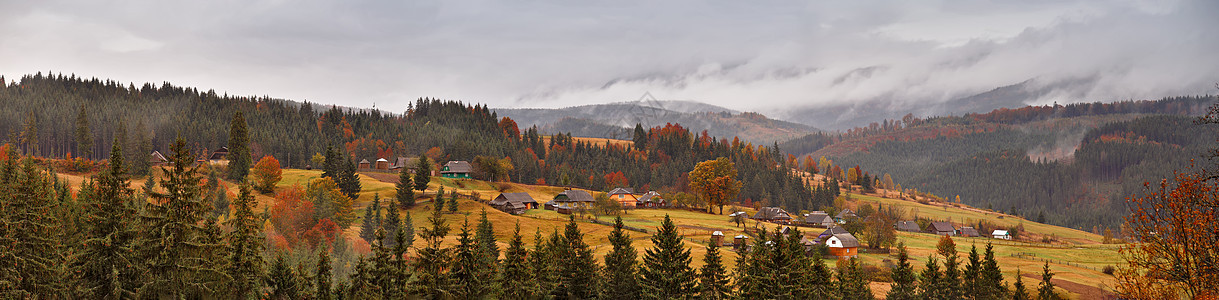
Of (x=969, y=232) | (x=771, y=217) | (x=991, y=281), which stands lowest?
(x=969, y=232)

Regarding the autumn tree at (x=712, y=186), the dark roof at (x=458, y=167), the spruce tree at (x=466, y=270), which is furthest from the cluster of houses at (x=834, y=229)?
the dark roof at (x=458, y=167)

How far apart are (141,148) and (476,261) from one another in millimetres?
106842

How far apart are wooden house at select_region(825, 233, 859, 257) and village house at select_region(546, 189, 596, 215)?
4453 cm

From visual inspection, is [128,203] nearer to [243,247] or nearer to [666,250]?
[243,247]

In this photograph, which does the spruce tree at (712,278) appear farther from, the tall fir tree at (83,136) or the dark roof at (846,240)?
the tall fir tree at (83,136)

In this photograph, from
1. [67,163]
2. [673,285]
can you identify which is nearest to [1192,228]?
[673,285]

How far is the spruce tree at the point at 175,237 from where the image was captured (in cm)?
3241

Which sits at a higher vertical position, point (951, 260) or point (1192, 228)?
point (1192, 228)

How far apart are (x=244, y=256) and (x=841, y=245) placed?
6931 centimetres

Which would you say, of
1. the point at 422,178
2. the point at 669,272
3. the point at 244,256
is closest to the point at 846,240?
the point at 669,272

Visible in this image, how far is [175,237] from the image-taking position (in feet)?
107

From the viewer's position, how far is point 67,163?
116062 millimetres

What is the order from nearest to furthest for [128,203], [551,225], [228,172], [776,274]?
1. [128,203]
2. [776,274]
3. [551,225]
4. [228,172]

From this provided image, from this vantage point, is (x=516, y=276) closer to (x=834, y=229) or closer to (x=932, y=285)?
(x=932, y=285)
